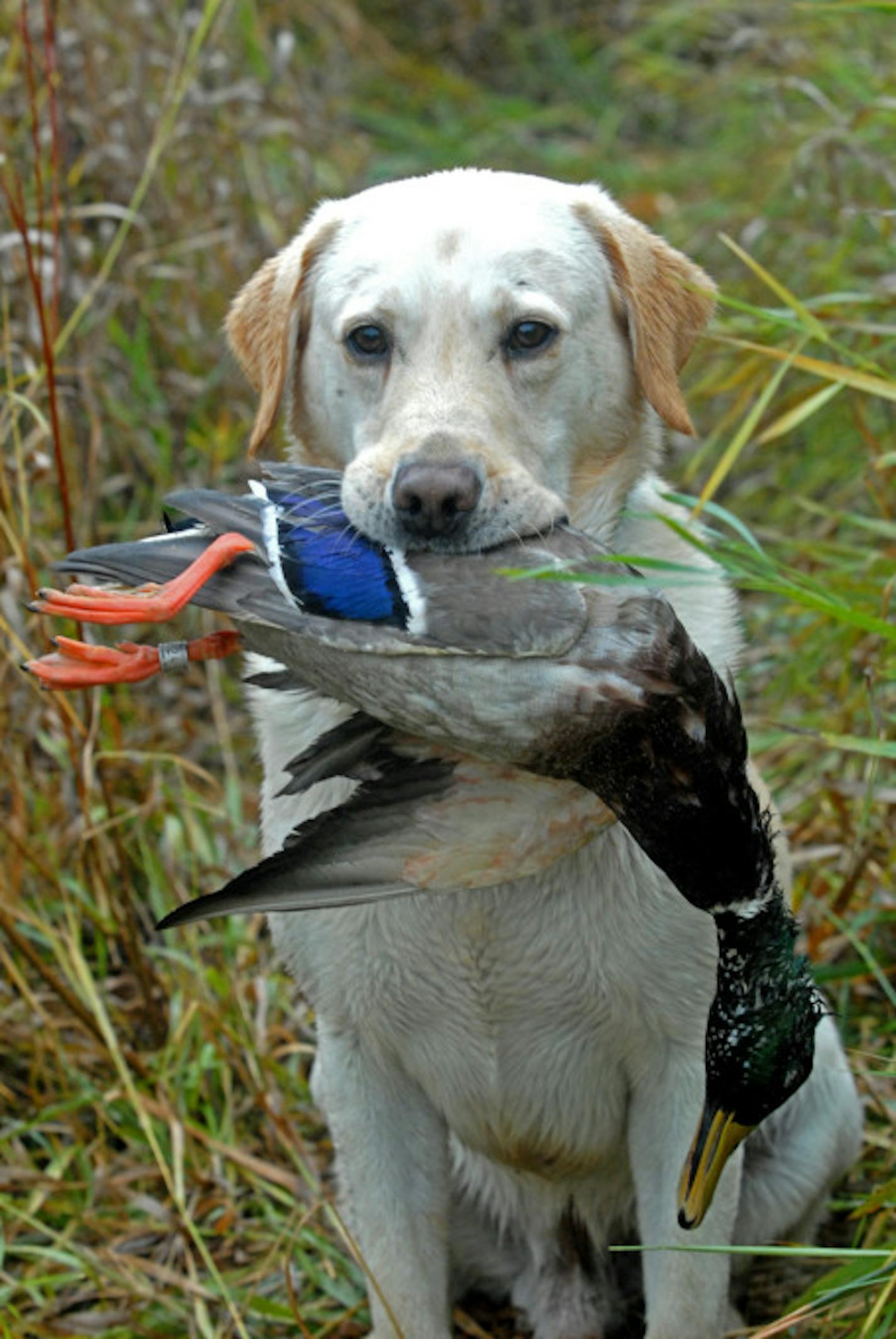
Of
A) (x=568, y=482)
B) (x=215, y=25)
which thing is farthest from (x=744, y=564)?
(x=215, y=25)

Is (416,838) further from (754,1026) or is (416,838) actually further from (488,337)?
(488,337)

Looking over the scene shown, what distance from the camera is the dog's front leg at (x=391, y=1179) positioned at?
3.01 m

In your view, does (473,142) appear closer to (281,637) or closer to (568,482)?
(568,482)

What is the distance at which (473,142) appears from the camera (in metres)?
7.29

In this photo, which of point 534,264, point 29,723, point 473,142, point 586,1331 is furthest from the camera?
point 473,142

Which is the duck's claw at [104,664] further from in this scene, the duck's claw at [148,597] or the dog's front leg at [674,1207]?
the dog's front leg at [674,1207]

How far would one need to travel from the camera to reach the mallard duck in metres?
2.36

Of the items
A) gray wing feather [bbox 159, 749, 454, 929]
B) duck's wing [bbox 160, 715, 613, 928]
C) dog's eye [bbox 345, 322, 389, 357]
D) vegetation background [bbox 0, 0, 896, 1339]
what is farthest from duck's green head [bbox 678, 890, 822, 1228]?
dog's eye [bbox 345, 322, 389, 357]

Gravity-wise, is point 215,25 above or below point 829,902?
above

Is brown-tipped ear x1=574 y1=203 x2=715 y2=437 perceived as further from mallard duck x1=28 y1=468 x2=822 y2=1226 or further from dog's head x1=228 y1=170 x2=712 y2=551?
mallard duck x1=28 y1=468 x2=822 y2=1226

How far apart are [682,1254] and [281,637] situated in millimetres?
1191

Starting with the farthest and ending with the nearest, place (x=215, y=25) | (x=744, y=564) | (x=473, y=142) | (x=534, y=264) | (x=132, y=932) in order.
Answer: (x=473, y=142) < (x=215, y=25) < (x=132, y=932) < (x=534, y=264) < (x=744, y=564)

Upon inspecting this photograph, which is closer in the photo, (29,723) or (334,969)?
(334,969)

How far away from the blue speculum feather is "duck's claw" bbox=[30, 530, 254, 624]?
75 mm
